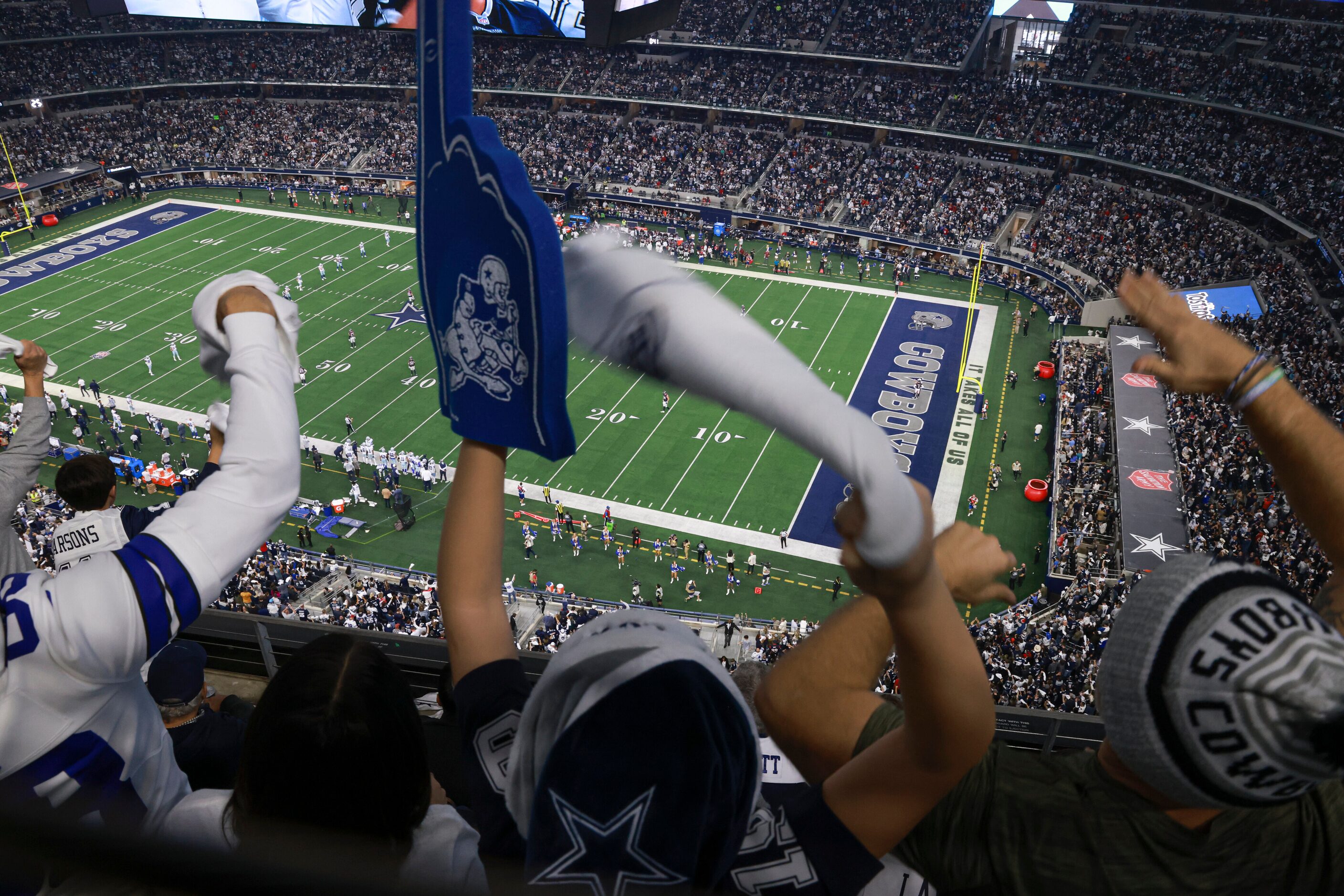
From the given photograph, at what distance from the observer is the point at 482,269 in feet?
7.36

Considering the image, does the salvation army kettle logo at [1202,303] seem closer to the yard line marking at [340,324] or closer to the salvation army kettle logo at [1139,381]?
the salvation army kettle logo at [1139,381]

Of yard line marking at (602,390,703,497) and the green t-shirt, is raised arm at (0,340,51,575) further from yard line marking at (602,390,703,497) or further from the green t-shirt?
yard line marking at (602,390,703,497)

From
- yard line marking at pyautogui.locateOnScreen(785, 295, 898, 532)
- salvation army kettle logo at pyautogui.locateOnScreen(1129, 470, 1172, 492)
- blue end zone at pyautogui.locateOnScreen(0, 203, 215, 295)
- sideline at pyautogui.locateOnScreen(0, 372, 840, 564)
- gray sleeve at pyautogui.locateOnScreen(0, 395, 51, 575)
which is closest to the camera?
gray sleeve at pyautogui.locateOnScreen(0, 395, 51, 575)

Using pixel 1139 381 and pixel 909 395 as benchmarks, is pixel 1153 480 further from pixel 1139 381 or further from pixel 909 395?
pixel 909 395

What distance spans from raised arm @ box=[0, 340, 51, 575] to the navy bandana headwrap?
2.88 m

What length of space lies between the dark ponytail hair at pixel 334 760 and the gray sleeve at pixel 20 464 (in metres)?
2.11

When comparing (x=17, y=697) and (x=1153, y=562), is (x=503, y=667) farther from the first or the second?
(x=1153, y=562)

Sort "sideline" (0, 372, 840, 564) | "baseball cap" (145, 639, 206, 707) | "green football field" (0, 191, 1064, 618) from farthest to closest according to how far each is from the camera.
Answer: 1. "green football field" (0, 191, 1064, 618)
2. "sideline" (0, 372, 840, 564)
3. "baseball cap" (145, 639, 206, 707)

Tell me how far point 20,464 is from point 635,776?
10.3ft

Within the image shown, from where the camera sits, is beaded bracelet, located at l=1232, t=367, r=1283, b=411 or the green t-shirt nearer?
the green t-shirt

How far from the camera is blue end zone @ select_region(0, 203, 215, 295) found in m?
41.7

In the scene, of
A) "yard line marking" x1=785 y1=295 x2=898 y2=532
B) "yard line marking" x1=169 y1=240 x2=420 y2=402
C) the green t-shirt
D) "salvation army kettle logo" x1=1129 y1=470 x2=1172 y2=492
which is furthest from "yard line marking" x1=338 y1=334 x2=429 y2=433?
the green t-shirt

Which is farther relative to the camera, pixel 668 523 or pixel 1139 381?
pixel 1139 381

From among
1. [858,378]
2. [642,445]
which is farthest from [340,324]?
[858,378]
